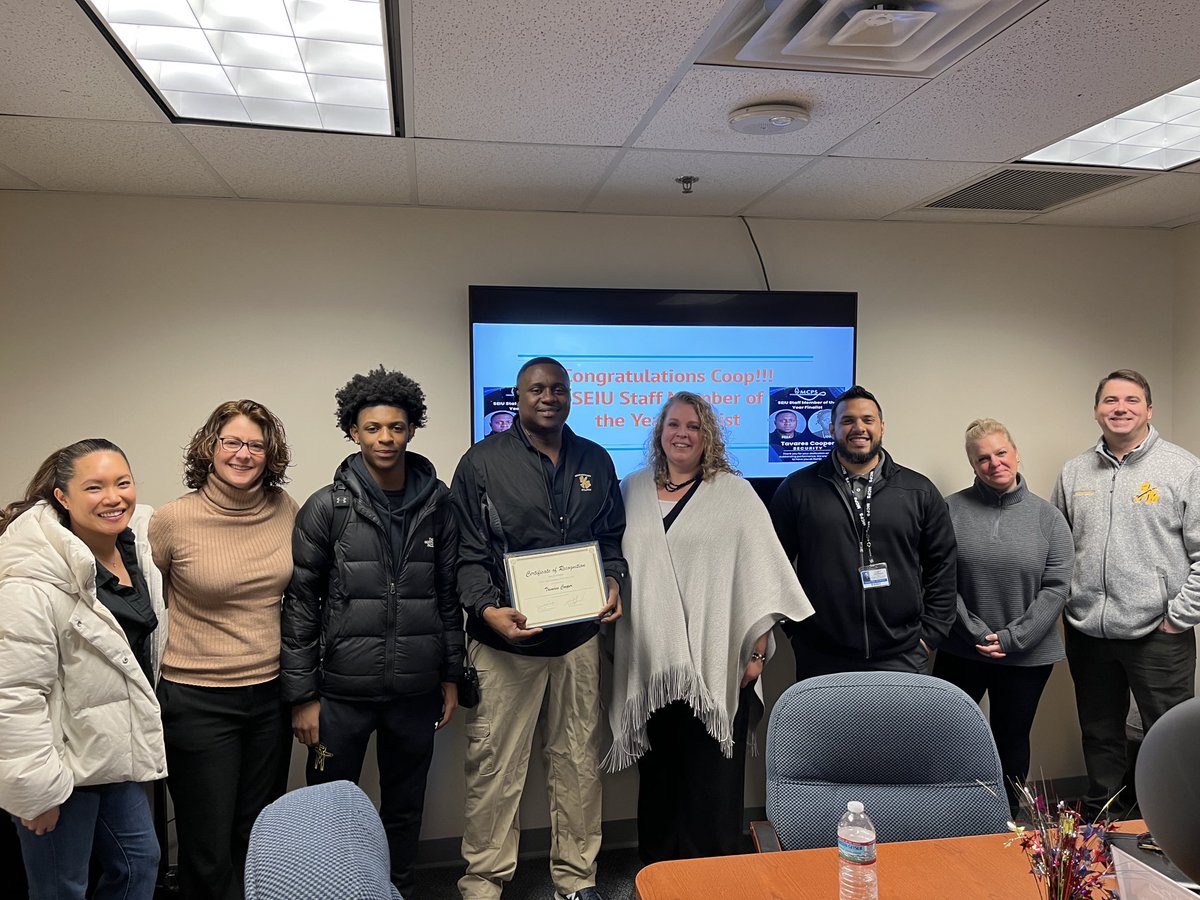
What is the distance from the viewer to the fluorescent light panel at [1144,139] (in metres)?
2.45

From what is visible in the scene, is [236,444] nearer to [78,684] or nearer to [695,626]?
[78,684]

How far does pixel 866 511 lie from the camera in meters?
2.97

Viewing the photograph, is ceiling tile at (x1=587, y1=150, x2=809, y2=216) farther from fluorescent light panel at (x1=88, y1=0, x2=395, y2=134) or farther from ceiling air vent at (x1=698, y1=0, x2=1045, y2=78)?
fluorescent light panel at (x1=88, y1=0, x2=395, y2=134)

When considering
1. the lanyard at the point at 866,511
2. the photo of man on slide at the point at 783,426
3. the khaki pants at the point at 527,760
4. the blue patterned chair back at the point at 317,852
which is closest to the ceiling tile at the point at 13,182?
the khaki pants at the point at 527,760

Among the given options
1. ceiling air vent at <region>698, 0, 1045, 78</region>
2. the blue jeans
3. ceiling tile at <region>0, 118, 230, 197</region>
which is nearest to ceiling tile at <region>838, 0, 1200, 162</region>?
ceiling air vent at <region>698, 0, 1045, 78</region>

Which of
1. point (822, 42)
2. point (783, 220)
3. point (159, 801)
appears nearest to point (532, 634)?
point (159, 801)

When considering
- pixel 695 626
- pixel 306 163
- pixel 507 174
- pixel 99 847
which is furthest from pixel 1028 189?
pixel 99 847

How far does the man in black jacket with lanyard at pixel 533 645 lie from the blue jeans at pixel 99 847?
975mm

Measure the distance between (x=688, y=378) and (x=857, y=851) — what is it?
2268 mm

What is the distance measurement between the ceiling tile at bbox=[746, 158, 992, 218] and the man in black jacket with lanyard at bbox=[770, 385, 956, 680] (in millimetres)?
809

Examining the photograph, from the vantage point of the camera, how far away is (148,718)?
210cm

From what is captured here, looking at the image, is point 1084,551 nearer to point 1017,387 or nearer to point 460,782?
point 1017,387

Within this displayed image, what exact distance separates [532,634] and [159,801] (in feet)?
4.74

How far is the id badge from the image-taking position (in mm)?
2895
